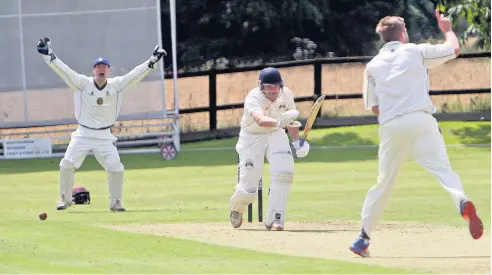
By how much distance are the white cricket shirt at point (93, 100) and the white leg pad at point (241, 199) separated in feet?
11.3

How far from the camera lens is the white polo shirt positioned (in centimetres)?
1140

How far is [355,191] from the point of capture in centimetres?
1906

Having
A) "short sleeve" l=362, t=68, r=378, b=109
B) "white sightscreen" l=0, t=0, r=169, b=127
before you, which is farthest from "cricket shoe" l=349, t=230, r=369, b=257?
"white sightscreen" l=0, t=0, r=169, b=127

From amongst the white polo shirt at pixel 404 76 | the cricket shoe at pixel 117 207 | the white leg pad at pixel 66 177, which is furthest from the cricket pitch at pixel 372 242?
the white leg pad at pixel 66 177

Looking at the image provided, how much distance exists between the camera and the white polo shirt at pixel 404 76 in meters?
11.4

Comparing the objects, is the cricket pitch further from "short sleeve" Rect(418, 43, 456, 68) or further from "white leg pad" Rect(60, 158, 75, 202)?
"white leg pad" Rect(60, 158, 75, 202)

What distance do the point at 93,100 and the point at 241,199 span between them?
3746 millimetres

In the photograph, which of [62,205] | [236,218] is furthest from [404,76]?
[62,205]

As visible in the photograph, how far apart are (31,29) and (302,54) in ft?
29.2

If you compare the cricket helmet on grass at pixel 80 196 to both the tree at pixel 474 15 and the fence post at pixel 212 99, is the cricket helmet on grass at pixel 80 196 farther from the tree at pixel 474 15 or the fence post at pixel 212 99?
the fence post at pixel 212 99

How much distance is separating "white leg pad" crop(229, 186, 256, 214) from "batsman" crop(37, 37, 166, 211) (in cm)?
301

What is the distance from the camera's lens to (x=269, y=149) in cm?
1439

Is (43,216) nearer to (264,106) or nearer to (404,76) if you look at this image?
(264,106)

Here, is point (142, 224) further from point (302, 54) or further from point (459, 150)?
point (302, 54)
